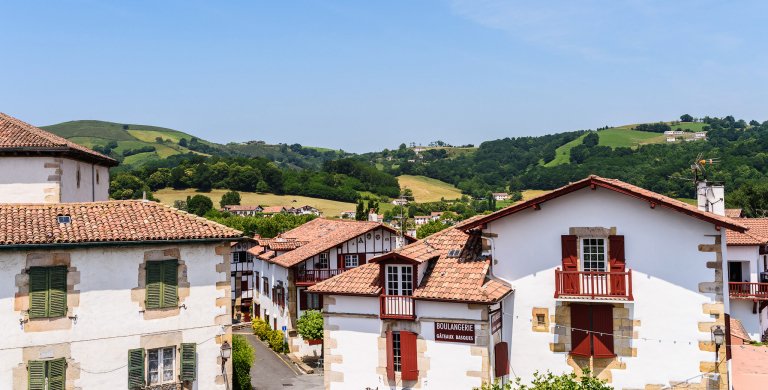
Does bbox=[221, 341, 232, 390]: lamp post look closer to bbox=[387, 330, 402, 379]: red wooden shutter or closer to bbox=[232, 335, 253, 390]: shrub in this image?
bbox=[387, 330, 402, 379]: red wooden shutter

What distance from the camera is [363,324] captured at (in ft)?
83.3

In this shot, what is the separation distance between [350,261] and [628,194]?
28825 millimetres

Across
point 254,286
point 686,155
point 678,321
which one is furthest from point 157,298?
point 686,155

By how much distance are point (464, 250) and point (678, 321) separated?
27.1 feet

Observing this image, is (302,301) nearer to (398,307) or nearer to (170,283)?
(398,307)

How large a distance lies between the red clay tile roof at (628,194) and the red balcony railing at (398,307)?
4018mm

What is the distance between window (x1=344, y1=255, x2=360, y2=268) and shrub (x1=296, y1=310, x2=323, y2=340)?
5.79 meters

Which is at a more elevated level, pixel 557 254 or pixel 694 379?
pixel 557 254

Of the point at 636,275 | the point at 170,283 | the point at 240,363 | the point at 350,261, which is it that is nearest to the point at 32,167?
the point at 170,283

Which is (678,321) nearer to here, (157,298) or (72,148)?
(157,298)

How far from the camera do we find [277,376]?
4066 centimetres

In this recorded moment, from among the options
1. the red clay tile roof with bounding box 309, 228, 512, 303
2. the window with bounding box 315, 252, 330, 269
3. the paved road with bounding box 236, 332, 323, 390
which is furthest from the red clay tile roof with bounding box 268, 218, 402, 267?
the red clay tile roof with bounding box 309, 228, 512, 303

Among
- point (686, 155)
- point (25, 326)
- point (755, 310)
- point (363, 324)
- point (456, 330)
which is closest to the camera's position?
point (25, 326)

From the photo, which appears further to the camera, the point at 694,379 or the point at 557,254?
the point at 557,254
